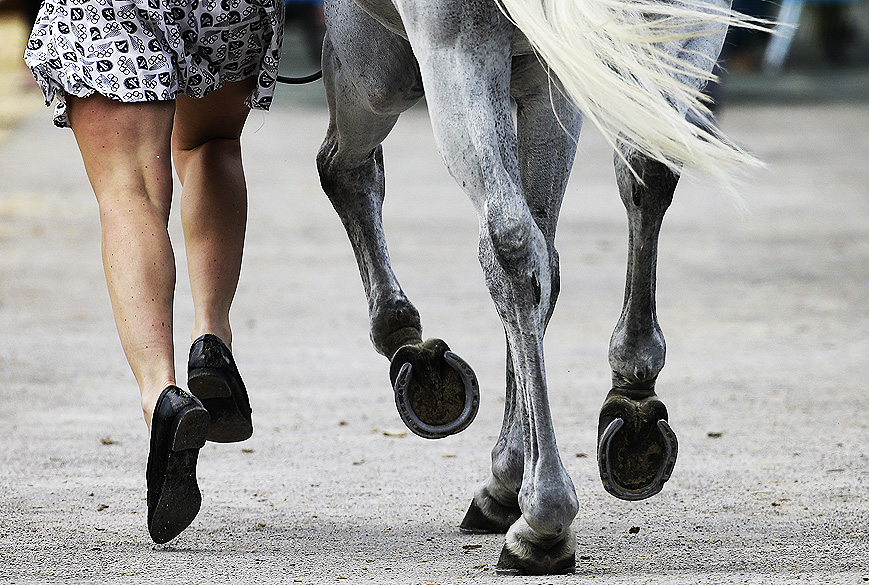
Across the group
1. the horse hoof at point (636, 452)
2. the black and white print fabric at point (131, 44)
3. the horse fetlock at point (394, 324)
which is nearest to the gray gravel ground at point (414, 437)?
the horse hoof at point (636, 452)

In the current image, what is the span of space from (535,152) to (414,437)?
163 centimetres

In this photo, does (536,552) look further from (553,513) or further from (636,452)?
(636,452)

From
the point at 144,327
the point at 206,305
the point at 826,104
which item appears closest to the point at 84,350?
the point at 206,305

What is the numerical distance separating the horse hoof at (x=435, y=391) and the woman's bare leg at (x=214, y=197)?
581 millimetres

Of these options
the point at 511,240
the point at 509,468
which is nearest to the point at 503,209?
the point at 511,240

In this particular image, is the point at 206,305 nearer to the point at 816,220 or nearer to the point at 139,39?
the point at 139,39

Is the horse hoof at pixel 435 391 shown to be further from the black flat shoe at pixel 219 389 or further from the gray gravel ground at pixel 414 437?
the black flat shoe at pixel 219 389

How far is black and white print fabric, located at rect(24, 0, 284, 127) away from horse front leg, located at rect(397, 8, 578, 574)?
808 mm

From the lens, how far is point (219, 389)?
13.1 ft

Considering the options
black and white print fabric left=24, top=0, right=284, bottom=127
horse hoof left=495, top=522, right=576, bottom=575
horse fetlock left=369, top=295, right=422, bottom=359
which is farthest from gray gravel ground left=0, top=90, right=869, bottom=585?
black and white print fabric left=24, top=0, right=284, bottom=127

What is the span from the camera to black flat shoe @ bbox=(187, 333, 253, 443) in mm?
3973

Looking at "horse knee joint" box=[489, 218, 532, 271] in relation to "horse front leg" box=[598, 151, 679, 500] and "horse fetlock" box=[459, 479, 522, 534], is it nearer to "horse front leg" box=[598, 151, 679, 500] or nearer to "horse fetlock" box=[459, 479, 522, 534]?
"horse front leg" box=[598, 151, 679, 500]

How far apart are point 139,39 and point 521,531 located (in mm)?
Answer: 1606

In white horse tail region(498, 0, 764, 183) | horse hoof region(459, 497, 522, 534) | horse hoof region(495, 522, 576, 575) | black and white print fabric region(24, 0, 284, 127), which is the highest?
white horse tail region(498, 0, 764, 183)
